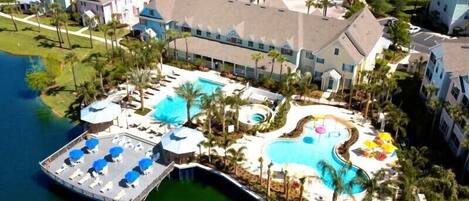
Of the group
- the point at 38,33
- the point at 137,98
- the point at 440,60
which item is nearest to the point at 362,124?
the point at 440,60

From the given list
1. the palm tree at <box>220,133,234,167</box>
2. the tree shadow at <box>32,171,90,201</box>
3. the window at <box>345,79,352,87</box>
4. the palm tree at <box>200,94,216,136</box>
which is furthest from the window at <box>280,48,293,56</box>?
the tree shadow at <box>32,171,90,201</box>

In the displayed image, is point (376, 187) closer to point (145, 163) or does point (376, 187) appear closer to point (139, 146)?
point (145, 163)

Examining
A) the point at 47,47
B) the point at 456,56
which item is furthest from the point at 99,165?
the point at 456,56

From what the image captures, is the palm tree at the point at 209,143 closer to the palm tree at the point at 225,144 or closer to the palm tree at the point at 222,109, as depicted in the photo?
the palm tree at the point at 225,144

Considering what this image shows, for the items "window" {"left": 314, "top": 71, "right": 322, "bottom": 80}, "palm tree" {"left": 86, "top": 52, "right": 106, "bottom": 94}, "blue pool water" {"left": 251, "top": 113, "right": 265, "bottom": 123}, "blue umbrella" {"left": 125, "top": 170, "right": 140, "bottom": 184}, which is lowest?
"blue umbrella" {"left": 125, "top": 170, "right": 140, "bottom": 184}

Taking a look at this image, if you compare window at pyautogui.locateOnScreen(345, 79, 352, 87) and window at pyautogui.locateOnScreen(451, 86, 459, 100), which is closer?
window at pyautogui.locateOnScreen(451, 86, 459, 100)

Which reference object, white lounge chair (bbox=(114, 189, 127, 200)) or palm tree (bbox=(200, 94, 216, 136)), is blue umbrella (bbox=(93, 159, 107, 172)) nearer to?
white lounge chair (bbox=(114, 189, 127, 200))
